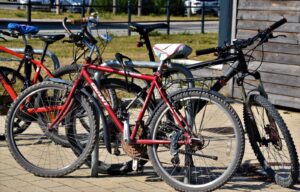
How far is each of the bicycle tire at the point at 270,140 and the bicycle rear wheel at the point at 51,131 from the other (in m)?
1.27

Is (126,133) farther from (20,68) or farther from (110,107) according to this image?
(20,68)

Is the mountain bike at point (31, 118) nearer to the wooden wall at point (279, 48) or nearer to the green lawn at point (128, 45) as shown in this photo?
the wooden wall at point (279, 48)

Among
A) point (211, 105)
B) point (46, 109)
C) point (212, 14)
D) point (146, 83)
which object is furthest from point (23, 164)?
point (212, 14)

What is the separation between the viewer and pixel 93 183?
6012mm

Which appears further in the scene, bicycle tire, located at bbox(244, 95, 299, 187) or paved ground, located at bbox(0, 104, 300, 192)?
paved ground, located at bbox(0, 104, 300, 192)

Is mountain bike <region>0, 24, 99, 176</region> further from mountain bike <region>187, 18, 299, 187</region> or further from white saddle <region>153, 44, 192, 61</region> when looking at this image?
mountain bike <region>187, 18, 299, 187</region>

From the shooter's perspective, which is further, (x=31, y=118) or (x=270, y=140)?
(x=31, y=118)

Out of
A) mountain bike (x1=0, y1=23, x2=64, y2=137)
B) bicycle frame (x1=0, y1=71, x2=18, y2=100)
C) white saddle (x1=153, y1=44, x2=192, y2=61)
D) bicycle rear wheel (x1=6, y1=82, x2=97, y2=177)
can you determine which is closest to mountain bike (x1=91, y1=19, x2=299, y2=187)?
white saddle (x1=153, y1=44, x2=192, y2=61)

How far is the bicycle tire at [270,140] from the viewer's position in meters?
5.72

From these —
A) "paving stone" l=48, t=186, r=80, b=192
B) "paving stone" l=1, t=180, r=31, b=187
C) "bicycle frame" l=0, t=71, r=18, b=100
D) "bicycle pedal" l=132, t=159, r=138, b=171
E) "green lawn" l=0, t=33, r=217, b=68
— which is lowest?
"green lawn" l=0, t=33, r=217, b=68

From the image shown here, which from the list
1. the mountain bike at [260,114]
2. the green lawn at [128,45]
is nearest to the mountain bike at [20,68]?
the mountain bike at [260,114]

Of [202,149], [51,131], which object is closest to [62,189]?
[51,131]

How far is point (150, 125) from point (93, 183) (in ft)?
2.29

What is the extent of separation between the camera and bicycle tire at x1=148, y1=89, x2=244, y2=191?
5.58m
